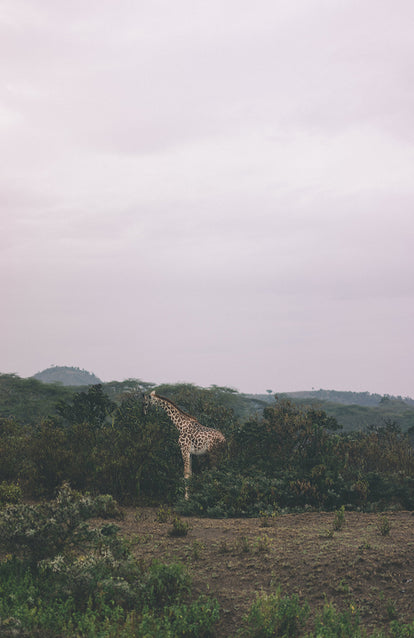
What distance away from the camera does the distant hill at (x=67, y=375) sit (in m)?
164

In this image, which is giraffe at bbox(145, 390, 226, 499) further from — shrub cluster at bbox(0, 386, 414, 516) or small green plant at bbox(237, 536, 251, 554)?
small green plant at bbox(237, 536, 251, 554)

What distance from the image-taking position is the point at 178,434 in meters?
16.4

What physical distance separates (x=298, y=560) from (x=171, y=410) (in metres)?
8.66

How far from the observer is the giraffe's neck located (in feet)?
55.2

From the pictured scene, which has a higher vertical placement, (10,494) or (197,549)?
(10,494)

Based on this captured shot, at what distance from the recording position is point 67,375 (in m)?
167

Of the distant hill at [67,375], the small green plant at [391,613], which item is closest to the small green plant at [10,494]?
the small green plant at [391,613]

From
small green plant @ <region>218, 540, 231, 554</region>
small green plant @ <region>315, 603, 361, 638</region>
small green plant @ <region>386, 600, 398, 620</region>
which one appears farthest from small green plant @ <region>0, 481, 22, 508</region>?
small green plant @ <region>386, 600, 398, 620</region>

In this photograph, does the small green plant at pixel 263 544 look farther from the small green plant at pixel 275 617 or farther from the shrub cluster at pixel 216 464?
the shrub cluster at pixel 216 464

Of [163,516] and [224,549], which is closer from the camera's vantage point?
[224,549]

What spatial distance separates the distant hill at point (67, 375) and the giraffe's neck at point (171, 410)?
148m

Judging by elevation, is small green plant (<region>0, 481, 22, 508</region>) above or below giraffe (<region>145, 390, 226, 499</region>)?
below

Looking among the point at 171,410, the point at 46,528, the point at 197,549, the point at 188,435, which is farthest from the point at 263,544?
the point at 171,410

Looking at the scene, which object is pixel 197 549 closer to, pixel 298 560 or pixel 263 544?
pixel 263 544
